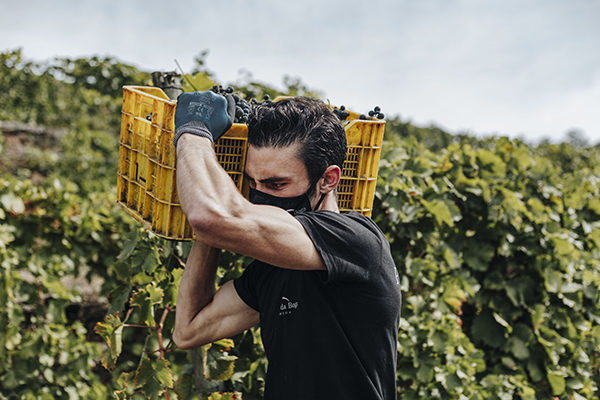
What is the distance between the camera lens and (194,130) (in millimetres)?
1524

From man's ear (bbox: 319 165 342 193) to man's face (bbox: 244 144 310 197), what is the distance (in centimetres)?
7

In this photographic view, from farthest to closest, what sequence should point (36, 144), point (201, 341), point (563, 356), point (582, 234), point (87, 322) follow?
point (36, 144)
point (87, 322)
point (582, 234)
point (563, 356)
point (201, 341)

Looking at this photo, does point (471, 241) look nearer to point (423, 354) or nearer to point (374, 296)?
point (423, 354)

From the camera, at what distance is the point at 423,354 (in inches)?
121

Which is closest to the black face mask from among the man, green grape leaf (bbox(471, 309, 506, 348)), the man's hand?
the man

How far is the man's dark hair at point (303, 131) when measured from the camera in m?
1.62

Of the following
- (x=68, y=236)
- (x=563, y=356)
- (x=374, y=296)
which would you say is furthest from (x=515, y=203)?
(x=68, y=236)

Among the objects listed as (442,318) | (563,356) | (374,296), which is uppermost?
(374,296)

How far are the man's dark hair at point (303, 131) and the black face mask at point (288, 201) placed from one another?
2.8 inches

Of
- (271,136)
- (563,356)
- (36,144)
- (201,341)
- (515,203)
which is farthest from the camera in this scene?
(36,144)

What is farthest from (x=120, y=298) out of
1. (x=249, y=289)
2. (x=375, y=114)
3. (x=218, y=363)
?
(x=375, y=114)

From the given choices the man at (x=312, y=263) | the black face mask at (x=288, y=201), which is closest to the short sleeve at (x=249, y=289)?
the man at (x=312, y=263)

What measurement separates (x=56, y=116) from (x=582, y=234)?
39.9ft

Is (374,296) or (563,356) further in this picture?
(563,356)
